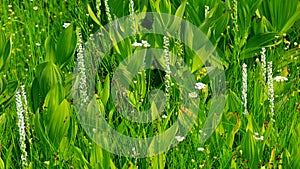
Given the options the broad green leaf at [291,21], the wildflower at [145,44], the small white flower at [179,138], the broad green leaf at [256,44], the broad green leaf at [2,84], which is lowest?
the small white flower at [179,138]

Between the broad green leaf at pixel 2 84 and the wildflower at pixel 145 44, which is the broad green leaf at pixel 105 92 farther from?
the broad green leaf at pixel 2 84

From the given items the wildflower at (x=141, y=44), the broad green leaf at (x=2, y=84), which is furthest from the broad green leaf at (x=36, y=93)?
the wildflower at (x=141, y=44)

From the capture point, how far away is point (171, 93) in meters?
2.90

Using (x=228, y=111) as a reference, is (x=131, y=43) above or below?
above

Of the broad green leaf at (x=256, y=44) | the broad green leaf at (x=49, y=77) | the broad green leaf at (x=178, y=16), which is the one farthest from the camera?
the broad green leaf at (x=256, y=44)

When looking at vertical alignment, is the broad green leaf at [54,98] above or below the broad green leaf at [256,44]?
below

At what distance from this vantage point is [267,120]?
2947 millimetres

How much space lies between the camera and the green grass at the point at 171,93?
257 centimetres

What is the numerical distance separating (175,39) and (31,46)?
83 centimetres

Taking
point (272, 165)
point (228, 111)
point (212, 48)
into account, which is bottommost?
point (272, 165)

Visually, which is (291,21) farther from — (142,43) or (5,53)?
(5,53)

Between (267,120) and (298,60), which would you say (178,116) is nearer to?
(267,120)

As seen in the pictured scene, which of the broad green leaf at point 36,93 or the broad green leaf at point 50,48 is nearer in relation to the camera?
the broad green leaf at point 36,93

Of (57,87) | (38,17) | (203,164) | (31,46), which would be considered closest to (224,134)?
(203,164)
